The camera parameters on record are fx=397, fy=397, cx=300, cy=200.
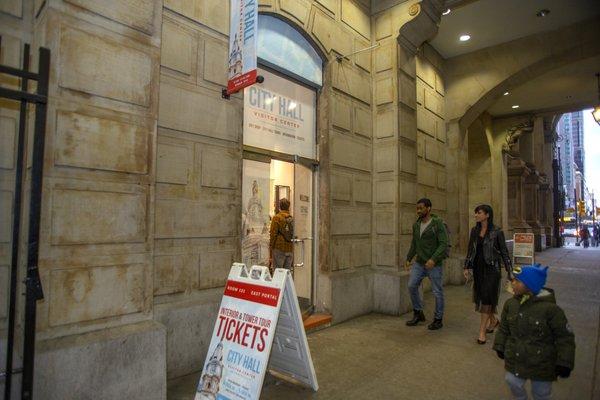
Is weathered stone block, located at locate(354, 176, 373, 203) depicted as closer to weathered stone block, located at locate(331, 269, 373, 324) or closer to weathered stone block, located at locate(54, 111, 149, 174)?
weathered stone block, located at locate(331, 269, 373, 324)

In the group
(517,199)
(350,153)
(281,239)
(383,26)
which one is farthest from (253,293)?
(517,199)

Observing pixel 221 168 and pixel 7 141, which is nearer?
pixel 7 141

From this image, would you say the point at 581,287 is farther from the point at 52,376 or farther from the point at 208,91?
the point at 52,376

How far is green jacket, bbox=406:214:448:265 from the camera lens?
19.6ft

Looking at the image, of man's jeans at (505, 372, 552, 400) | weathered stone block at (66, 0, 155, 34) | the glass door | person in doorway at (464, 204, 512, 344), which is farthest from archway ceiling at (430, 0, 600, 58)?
man's jeans at (505, 372, 552, 400)

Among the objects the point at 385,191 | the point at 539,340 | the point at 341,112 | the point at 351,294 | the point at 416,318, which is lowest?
the point at 416,318

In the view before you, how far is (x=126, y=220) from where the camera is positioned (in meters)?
3.50

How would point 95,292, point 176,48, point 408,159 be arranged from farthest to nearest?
point 408,159
point 176,48
point 95,292

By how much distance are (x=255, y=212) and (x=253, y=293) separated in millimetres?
2179

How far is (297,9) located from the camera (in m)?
5.95

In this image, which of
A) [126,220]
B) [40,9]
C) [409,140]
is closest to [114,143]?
[126,220]

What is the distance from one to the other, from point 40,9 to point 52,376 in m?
2.89

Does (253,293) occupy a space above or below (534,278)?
below

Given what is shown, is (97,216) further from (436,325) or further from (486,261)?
(436,325)
